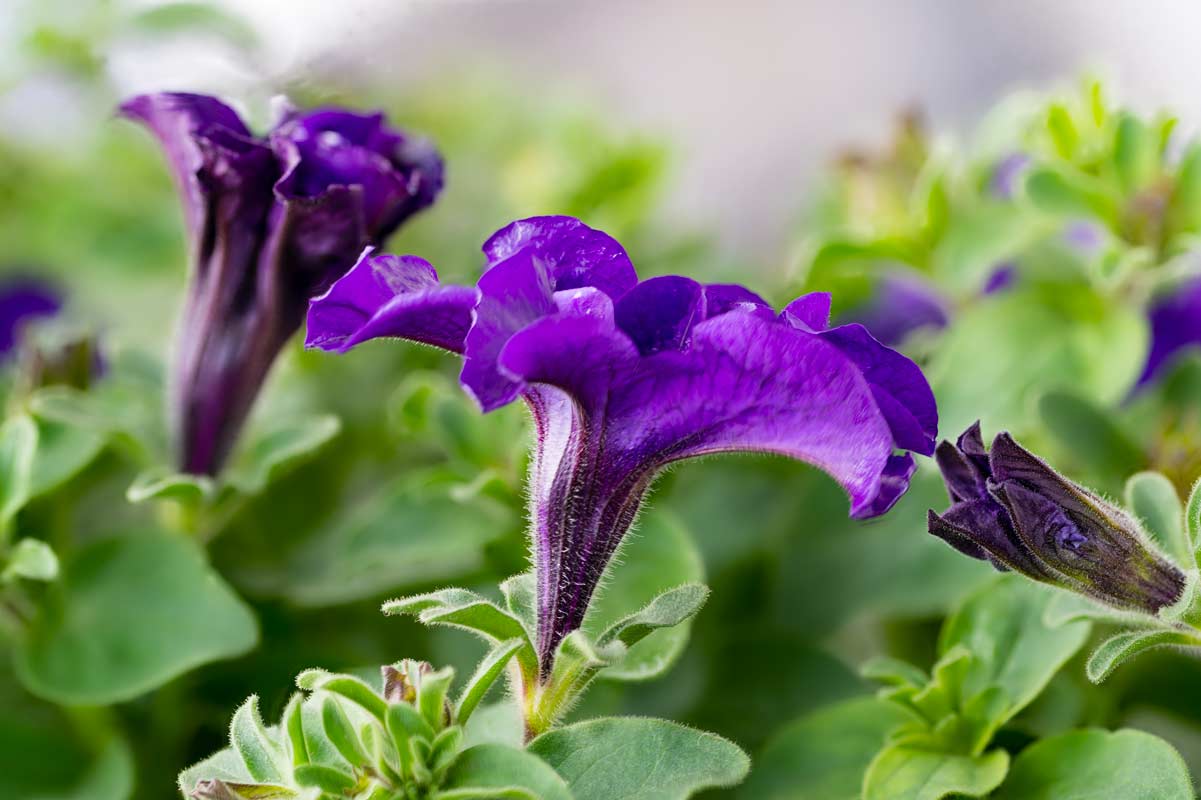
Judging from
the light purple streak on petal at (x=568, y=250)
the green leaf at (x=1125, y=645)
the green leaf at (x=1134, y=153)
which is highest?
Result: the light purple streak on petal at (x=568, y=250)

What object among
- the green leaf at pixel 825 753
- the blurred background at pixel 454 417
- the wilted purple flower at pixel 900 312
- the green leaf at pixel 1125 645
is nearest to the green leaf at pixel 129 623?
the blurred background at pixel 454 417

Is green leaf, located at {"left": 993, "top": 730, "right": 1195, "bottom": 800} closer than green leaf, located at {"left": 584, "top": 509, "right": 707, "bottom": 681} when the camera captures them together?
Yes

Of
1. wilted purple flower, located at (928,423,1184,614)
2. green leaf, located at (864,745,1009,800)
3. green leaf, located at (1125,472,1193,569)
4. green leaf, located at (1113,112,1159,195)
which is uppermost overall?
green leaf, located at (1113,112,1159,195)

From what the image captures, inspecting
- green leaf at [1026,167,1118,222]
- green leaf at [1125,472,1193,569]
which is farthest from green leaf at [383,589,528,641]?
green leaf at [1026,167,1118,222]

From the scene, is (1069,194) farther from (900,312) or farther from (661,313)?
(661,313)

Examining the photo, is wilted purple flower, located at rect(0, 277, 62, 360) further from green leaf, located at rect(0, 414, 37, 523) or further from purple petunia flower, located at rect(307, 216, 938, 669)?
purple petunia flower, located at rect(307, 216, 938, 669)

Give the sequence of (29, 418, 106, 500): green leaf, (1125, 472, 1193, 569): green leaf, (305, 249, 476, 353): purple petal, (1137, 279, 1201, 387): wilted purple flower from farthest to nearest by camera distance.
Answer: (1137, 279, 1201, 387): wilted purple flower < (29, 418, 106, 500): green leaf < (1125, 472, 1193, 569): green leaf < (305, 249, 476, 353): purple petal

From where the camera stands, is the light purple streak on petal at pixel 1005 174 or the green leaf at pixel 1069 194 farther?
the light purple streak on petal at pixel 1005 174

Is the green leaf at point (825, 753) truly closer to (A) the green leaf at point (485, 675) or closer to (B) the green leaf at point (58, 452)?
→ (A) the green leaf at point (485, 675)
